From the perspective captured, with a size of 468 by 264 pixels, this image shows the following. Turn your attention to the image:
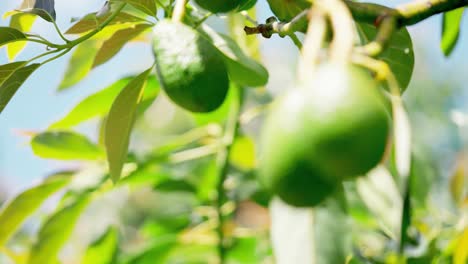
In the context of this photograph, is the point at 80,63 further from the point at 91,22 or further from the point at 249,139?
the point at 249,139

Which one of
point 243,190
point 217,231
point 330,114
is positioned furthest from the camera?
point 243,190

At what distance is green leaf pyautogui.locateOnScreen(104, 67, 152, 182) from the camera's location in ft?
3.18

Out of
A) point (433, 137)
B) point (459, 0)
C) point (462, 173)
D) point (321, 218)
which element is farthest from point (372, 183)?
point (433, 137)

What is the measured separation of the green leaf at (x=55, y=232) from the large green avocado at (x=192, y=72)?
0.71 meters

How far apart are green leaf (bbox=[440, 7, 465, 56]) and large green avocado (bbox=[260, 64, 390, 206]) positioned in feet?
2.38

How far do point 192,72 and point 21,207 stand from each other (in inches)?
28.4

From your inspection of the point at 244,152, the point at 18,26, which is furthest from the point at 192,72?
the point at 244,152

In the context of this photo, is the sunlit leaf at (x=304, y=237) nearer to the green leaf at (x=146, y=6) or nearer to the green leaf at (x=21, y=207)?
the green leaf at (x=146, y=6)

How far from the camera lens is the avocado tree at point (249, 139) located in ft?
1.57

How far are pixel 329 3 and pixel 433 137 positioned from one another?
3.20 metres

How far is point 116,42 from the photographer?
1.08 m

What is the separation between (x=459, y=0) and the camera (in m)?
0.64

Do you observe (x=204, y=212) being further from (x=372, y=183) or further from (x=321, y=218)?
(x=321, y=218)

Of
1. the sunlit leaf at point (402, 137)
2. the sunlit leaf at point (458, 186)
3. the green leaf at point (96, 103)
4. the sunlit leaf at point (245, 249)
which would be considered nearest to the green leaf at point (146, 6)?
the green leaf at point (96, 103)
